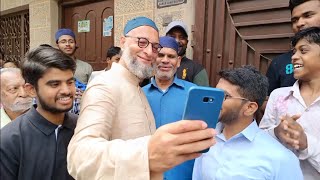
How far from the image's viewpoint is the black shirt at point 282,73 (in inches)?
76.0

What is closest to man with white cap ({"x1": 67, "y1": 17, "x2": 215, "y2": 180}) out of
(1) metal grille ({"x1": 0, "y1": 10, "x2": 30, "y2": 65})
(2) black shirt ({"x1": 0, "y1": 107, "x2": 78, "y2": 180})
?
(2) black shirt ({"x1": 0, "y1": 107, "x2": 78, "y2": 180})

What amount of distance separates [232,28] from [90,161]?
232 cm

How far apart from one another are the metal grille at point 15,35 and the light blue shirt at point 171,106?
14.4 feet

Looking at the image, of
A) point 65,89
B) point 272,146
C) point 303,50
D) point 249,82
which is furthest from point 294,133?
point 65,89

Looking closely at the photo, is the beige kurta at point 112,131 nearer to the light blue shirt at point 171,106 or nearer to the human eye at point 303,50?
the light blue shirt at point 171,106

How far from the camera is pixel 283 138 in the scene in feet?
4.52

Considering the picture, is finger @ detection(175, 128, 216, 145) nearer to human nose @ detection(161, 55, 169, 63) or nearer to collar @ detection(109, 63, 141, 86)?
collar @ detection(109, 63, 141, 86)

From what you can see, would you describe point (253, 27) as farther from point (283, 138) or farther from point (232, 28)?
point (283, 138)

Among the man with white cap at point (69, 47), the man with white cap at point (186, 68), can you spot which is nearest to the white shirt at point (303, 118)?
the man with white cap at point (186, 68)

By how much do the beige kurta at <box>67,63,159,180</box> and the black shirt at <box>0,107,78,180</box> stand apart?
0.36 m

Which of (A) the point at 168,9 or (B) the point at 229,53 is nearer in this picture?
(B) the point at 229,53

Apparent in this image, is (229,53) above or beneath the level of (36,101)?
above

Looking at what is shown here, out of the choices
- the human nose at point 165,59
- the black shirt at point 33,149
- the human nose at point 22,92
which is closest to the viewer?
the black shirt at point 33,149

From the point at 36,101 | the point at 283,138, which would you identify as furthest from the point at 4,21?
the point at 283,138
